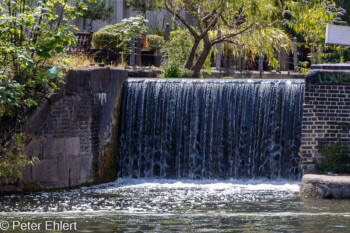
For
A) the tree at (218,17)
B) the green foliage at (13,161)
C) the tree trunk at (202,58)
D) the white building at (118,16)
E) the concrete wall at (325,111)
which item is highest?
the white building at (118,16)

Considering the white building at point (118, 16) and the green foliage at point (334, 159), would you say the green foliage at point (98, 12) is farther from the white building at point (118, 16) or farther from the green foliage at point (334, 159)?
the green foliage at point (334, 159)

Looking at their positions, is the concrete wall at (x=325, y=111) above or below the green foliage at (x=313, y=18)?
below

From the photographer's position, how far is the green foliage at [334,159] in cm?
1396

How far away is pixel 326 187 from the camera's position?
13.1 meters

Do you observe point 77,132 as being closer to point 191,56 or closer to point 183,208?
point 183,208

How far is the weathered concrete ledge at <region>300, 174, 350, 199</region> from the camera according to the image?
13.0 m

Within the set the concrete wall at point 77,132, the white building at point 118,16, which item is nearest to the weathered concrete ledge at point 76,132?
the concrete wall at point 77,132

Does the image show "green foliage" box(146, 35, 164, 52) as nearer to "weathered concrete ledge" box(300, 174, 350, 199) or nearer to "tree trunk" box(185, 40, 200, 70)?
"tree trunk" box(185, 40, 200, 70)

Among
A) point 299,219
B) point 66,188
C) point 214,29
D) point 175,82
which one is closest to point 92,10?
point 214,29

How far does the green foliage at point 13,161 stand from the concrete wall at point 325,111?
5.21 m

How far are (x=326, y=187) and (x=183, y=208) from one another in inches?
105

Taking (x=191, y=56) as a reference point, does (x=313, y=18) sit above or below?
above

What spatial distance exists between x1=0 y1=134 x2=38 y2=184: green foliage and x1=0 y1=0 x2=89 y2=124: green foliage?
60cm

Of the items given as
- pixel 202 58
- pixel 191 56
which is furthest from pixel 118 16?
pixel 202 58
